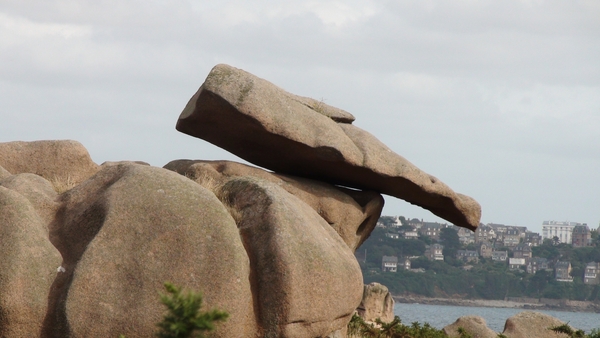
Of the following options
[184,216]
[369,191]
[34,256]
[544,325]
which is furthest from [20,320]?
[544,325]

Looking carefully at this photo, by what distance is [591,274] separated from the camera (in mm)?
152500

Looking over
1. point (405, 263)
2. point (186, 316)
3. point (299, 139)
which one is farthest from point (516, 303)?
point (186, 316)

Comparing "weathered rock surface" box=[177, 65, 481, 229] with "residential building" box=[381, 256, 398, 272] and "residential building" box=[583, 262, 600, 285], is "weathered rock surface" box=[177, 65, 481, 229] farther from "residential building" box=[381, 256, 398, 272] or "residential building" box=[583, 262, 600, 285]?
"residential building" box=[583, 262, 600, 285]

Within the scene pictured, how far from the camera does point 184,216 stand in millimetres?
15164

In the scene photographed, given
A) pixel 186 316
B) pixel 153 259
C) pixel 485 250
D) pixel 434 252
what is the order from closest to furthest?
pixel 186 316
pixel 153 259
pixel 434 252
pixel 485 250

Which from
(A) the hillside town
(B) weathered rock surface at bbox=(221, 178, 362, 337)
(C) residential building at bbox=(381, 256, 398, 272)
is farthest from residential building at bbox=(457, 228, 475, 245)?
(B) weathered rock surface at bbox=(221, 178, 362, 337)

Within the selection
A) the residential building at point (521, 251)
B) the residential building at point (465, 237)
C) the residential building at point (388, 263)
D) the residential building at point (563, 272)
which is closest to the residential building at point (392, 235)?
the residential building at point (388, 263)

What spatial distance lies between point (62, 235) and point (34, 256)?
0.86m

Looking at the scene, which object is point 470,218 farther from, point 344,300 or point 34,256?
point 34,256

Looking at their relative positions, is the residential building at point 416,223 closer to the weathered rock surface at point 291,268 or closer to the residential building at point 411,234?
the residential building at point 411,234

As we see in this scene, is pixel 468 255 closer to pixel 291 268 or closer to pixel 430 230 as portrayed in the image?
pixel 430 230

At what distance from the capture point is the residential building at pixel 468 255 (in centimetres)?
15338

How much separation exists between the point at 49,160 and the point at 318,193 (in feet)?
19.7

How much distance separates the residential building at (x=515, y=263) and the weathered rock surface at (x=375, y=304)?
440ft
